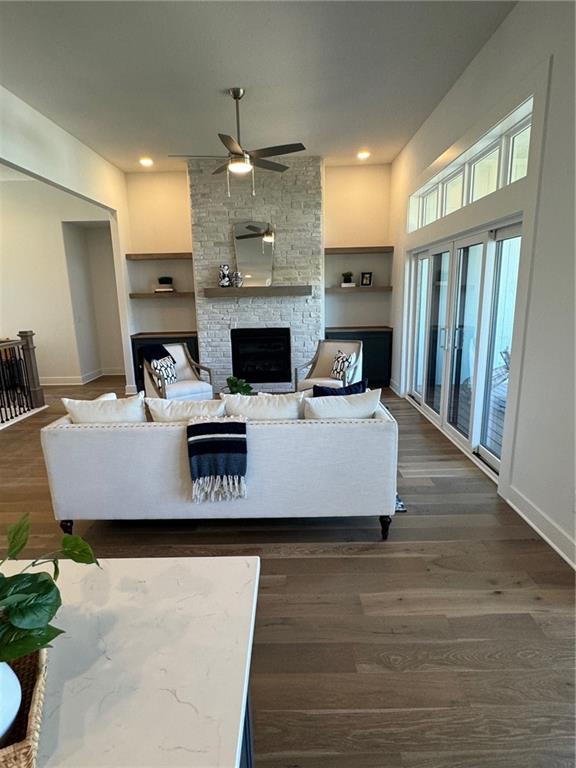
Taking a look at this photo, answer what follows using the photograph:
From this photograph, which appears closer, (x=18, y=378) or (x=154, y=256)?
(x=18, y=378)

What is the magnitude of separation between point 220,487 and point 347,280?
4.80 metres

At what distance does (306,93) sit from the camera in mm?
3871

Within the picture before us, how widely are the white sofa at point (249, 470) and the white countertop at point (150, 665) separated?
127 cm

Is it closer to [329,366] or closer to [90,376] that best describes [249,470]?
[329,366]

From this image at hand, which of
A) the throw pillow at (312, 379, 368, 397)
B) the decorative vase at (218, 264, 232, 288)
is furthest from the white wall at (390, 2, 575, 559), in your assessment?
the decorative vase at (218, 264, 232, 288)

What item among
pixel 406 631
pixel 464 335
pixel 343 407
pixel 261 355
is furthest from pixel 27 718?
pixel 261 355

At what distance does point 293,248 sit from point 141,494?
15.1ft

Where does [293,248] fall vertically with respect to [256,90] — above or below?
below

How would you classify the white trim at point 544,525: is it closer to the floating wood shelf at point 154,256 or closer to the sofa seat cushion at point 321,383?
the sofa seat cushion at point 321,383

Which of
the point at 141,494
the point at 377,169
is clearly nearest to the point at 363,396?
the point at 141,494

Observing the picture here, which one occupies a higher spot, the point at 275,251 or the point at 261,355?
the point at 275,251

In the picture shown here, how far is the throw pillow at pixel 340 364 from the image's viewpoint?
473 cm

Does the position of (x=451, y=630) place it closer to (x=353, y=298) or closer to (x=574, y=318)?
(x=574, y=318)

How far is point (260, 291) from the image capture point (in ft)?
19.8
